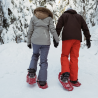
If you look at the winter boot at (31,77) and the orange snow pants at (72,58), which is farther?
the orange snow pants at (72,58)

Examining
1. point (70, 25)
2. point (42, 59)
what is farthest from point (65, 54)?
point (70, 25)

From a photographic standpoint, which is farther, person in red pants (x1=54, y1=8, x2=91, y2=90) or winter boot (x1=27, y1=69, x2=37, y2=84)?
person in red pants (x1=54, y1=8, x2=91, y2=90)

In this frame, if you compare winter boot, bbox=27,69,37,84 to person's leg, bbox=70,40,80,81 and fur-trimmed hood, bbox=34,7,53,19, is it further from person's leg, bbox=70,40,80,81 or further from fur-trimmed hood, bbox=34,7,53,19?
fur-trimmed hood, bbox=34,7,53,19

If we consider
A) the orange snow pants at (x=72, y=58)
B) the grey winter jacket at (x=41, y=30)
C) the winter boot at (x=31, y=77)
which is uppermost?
the grey winter jacket at (x=41, y=30)

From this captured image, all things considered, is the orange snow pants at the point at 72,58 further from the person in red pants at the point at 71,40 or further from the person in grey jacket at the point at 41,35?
the person in grey jacket at the point at 41,35

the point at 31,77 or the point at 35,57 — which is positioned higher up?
the point at 35,57

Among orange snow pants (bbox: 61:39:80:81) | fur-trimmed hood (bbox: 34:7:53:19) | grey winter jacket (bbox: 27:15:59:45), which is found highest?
fur-trimmed hood (bbox: 34:7:53:19)

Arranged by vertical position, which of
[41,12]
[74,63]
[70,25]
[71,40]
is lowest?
[74,63]

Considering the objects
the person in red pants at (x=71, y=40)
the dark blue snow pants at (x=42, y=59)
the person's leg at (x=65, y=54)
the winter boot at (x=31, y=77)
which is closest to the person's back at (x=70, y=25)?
the person in red pants at (x=71, y=40)

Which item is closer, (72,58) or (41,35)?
(41,35)

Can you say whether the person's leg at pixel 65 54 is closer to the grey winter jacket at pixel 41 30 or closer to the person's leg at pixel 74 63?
the person's leg at pixel 74 63

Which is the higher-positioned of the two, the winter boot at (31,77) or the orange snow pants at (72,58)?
the orange snow pants at (72,58)

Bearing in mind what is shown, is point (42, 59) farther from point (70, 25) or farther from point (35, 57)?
point (70, 25)

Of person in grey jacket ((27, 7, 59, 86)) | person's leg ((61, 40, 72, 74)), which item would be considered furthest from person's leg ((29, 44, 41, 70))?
person's leg ((61, 40, 72, 74))
